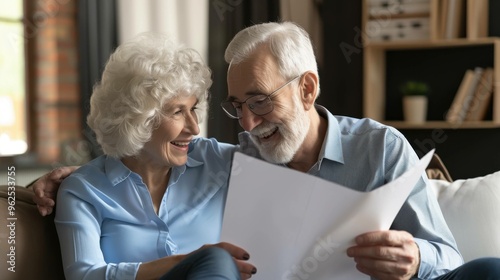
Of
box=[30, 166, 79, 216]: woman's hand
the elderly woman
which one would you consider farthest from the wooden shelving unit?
box=[30, 166, 79, 216]: woman's hand

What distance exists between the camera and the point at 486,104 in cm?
401

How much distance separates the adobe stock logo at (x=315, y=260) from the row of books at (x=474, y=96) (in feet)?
8.72

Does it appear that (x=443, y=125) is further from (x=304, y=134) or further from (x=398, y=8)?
(x=304, y=134)

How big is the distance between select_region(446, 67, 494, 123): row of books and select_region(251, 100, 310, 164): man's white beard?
2.27 meters

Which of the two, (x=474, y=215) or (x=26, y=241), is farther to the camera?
(x=474, y=215)

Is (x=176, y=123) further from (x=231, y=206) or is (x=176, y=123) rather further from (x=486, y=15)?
(x=486, y=15)

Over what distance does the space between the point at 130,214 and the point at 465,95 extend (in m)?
2.55

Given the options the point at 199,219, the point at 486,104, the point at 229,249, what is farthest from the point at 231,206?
the point at 486,104

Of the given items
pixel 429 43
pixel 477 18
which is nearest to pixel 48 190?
pixel 429 43

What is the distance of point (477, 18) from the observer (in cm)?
402

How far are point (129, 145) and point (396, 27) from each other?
2547mm

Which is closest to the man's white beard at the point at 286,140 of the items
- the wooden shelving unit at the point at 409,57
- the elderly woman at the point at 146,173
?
the elderly woman at the point at 146,173

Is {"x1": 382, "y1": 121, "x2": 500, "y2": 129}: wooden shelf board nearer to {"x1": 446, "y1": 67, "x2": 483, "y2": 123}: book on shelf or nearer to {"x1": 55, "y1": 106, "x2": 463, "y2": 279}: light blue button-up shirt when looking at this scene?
{"x1": 446, "y1": 67, "x2": 483, "y2": 123}: book on shelf

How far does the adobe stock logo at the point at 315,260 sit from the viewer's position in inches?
61.6
